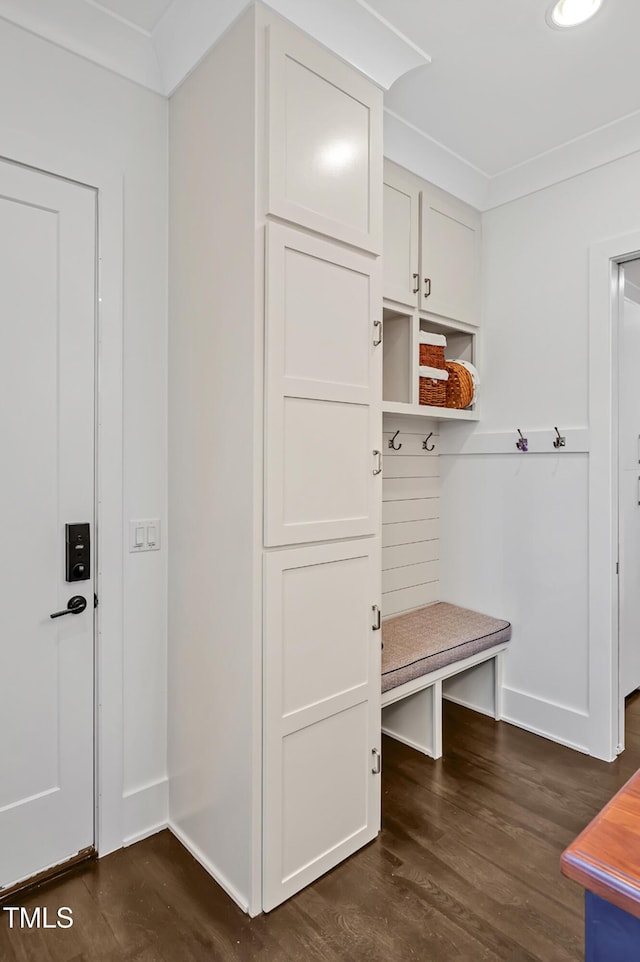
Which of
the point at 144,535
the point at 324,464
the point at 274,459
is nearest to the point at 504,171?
the point at 324,464

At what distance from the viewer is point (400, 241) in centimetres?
237

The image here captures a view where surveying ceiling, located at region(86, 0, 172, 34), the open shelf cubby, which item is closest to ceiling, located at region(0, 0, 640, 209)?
ceiling, located at region(86, 0, 172, 34)

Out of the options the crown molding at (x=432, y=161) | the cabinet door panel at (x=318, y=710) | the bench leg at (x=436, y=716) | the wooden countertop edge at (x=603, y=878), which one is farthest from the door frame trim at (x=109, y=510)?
the wooden countertop edge at (x=603, y=878)

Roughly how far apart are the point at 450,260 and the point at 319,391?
1.41m

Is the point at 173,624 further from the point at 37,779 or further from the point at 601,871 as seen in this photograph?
the point at 601,871

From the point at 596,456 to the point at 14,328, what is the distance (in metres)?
2.29

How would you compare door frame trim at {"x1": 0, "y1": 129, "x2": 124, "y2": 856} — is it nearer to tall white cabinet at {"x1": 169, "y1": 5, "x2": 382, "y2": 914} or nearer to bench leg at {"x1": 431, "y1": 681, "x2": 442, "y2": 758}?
tall white cabinet at {"x1": 169, "y1": 5, "x2": 382, "y2": 914}

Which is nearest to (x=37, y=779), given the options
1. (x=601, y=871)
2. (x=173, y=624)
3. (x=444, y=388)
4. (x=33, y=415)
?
(x=173, y=624)

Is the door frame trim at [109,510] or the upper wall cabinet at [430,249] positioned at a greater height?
the upper wall cabinet at [430,249]

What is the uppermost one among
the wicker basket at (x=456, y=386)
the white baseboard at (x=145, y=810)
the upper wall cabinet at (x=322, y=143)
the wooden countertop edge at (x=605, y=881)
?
the upper wall cabinet at (x=322, y=143)

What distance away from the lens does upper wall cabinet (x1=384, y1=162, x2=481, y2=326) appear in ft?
7.66

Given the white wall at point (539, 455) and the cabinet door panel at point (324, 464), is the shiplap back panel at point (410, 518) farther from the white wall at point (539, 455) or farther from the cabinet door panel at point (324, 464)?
the cabinet door panel at point (324, 464)

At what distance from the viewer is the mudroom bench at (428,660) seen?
7.32ft

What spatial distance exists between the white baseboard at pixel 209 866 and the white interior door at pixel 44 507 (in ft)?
0.92
